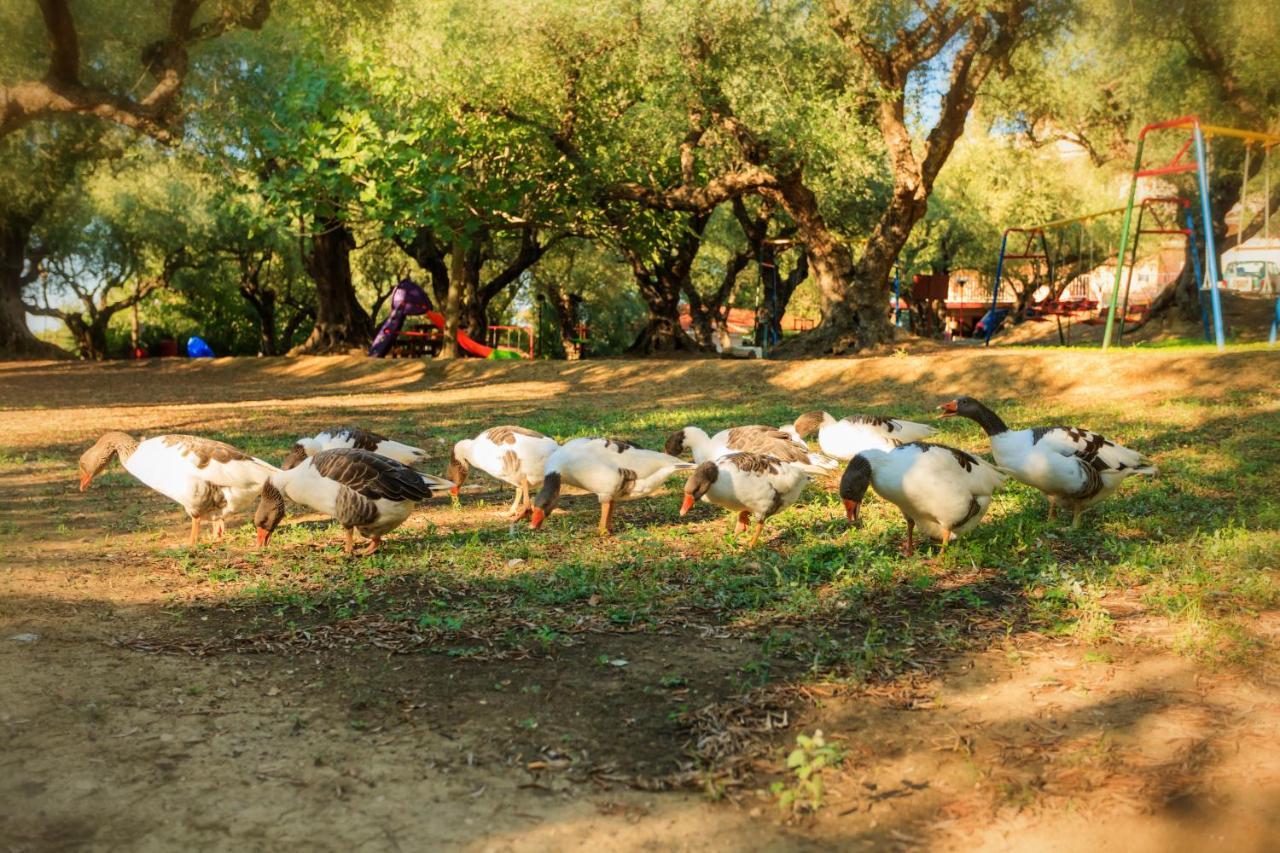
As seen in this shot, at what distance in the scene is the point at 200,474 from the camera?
7.97 metres

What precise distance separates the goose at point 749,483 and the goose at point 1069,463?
1626 mm

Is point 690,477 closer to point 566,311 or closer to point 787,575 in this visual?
point 787,575

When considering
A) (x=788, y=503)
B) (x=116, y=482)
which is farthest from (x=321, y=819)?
(x=116, y=482)

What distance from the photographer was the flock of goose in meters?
7.21

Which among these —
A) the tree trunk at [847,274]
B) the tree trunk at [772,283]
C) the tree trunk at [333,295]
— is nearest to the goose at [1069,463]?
the tree trunk at [847,274]

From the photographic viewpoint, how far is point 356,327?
35031mm

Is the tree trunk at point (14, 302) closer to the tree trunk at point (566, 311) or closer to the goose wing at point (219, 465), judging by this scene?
the tree trunk at point (566, 311)

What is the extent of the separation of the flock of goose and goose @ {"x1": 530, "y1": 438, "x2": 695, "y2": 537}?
0.01 m

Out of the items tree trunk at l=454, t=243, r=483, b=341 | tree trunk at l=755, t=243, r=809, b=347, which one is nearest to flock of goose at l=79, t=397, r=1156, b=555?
tree trunk at l=755, t=243, r=809, b=347

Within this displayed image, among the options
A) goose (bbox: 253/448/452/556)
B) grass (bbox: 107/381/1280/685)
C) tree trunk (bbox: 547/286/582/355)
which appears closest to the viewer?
grass (bbox: 107/381/1280/685)

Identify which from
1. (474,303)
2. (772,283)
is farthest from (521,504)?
(772,283)

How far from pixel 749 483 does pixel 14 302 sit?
3599cm

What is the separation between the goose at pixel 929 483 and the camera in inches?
275

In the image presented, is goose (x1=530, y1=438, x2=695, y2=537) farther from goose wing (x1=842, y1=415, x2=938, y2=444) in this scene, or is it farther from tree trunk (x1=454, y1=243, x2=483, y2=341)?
tree trunk (x1=454, y1=243, x2=483, y2=341)
